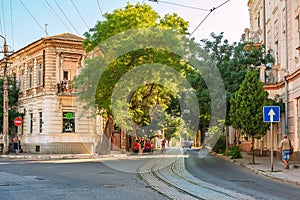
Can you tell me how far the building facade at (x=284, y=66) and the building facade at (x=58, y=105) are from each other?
14.7 metres

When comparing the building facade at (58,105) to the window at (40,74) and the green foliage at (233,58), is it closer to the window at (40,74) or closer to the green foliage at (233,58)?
the window at (40,74)

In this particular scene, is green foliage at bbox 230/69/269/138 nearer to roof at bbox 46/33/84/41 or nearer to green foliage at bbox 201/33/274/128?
green foliage at bbox 201/33/274/128

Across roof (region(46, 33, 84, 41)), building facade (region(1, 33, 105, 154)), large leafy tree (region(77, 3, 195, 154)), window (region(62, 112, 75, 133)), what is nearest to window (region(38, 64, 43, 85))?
building facade (region(1, 33, 105, 154))

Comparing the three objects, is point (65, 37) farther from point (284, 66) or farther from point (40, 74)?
point (284, 66)

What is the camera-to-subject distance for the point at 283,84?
27.4 metres

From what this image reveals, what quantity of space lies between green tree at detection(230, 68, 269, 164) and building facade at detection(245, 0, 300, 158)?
2032mm

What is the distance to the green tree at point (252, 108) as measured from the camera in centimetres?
2391

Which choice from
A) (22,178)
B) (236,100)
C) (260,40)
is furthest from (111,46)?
(22,178)

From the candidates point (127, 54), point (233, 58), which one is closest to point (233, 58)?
point (233, 58)

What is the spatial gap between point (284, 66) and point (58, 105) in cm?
1933

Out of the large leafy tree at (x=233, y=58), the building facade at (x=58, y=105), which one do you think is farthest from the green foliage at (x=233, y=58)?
the building facade at (x=58, y=105)

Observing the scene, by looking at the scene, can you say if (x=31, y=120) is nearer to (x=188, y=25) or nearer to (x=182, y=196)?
(x=188, y=25)

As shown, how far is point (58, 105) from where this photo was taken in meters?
38.4

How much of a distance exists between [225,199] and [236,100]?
15.5 meters
